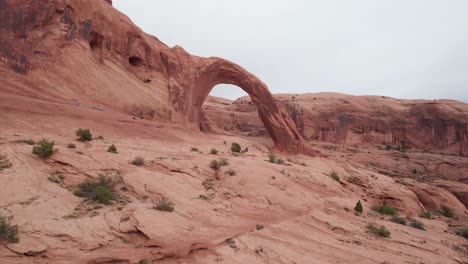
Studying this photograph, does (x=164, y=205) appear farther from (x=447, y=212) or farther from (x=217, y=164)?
(x=447, y=212)

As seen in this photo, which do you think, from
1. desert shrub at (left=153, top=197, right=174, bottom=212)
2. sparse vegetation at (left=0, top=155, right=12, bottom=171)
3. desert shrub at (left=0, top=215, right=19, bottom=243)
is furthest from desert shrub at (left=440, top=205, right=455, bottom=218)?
sparse vegetation at (left=0, top=155, right=12, bottom=171)

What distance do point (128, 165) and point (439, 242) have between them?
1261 cm

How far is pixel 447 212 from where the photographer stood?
22.7m

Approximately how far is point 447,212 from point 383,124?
24.8 meters

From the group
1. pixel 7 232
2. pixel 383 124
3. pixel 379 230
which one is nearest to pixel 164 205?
pixel 7 232

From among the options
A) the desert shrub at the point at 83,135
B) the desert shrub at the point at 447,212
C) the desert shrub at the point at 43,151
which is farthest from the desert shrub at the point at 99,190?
the desert shrub at the point at 447,212

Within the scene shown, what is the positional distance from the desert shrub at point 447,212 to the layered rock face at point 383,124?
21774mm

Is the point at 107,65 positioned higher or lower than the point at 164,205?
higher

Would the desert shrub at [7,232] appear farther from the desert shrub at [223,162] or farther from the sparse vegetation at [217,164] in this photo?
the desert shrub at [223,162]

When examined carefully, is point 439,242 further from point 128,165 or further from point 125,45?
point 125,45

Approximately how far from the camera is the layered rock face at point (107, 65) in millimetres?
17250

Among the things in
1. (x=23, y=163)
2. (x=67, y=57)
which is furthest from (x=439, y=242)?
(x=67, y=57)

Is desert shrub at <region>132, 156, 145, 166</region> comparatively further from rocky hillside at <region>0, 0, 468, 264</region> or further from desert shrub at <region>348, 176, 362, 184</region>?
desert shrub at <region>348, 176, 362, 184</region>

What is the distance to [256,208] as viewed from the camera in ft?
38.2
